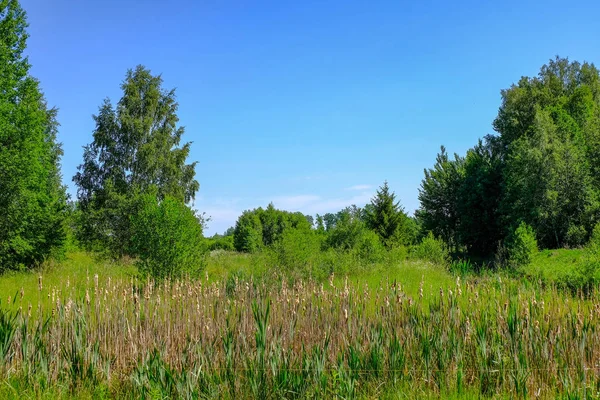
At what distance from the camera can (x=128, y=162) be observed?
97.8 ft

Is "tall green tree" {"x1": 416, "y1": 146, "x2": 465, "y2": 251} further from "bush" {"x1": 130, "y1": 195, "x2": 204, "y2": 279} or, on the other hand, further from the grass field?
the grass field

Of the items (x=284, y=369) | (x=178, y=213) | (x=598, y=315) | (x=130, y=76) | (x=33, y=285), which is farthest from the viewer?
(x=130, y=76)

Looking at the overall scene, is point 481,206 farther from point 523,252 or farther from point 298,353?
point 298,353

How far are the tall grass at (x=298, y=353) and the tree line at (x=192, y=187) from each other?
24.6 feet

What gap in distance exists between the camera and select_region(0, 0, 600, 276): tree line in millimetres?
19344

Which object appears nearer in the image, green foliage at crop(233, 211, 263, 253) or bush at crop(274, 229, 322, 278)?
bush at crop(274, 229, 322, 278)

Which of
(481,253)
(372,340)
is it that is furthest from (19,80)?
(481,253)

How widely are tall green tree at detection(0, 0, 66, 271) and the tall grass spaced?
15.5 meters

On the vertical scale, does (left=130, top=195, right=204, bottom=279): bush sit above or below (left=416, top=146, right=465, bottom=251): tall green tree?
below

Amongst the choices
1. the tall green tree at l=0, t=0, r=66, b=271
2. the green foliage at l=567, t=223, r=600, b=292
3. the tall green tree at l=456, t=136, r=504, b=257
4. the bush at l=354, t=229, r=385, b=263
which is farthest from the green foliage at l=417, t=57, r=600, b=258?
the tall green tree at l=0, t=0, r=66, b=271

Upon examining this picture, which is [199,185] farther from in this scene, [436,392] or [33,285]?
[436,392]

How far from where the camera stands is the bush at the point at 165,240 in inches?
532

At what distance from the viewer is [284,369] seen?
4.98 metres

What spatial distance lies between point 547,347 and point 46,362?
5.85 meters
